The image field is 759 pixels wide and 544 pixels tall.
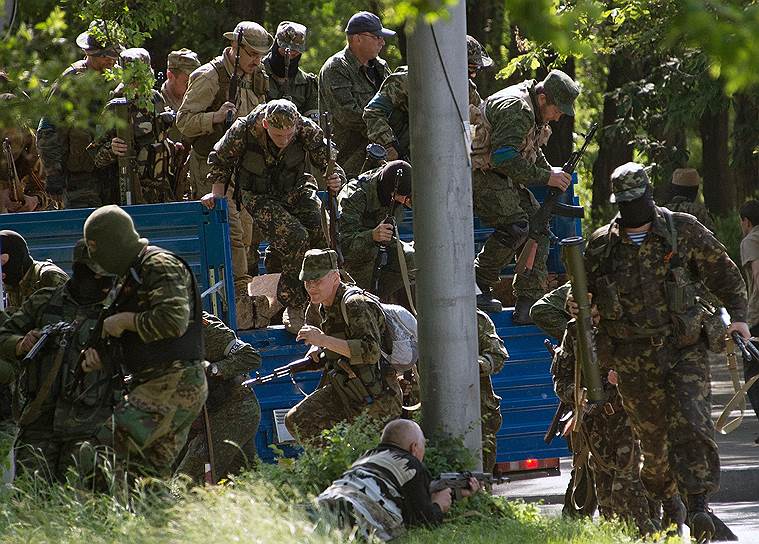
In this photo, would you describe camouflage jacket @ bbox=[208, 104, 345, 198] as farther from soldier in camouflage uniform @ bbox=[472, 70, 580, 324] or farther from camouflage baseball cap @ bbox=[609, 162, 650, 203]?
camouflage baseball cap @ bbox=[609, 162, 650, 203]

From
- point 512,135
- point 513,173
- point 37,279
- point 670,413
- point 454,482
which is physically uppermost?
point 512,135

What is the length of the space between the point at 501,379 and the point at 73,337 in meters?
4.03

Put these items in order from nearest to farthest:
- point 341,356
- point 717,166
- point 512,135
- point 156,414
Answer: point 156,414 < point 341,356 < point 512,135 < point 717,166

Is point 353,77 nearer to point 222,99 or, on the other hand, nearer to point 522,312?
point 222,99

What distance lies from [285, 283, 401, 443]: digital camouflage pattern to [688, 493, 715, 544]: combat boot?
2011 mm

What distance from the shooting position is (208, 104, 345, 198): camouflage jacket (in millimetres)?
11344

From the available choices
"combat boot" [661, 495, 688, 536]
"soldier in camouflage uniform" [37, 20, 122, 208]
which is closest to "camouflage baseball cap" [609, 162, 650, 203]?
"combat boot" [661, 495, 688, 536]

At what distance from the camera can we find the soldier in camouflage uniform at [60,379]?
831 centimetres

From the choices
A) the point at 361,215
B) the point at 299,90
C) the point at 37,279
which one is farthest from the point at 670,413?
the point at 299,90

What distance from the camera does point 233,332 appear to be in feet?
33.7

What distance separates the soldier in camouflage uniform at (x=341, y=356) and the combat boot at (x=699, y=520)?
198cm

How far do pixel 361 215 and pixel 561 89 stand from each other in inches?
68.6

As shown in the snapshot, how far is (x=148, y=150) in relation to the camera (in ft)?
40.2

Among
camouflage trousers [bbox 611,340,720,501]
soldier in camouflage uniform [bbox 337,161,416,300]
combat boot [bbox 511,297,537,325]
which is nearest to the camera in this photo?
camouflage trousers [bbox 611,340,720,501]
